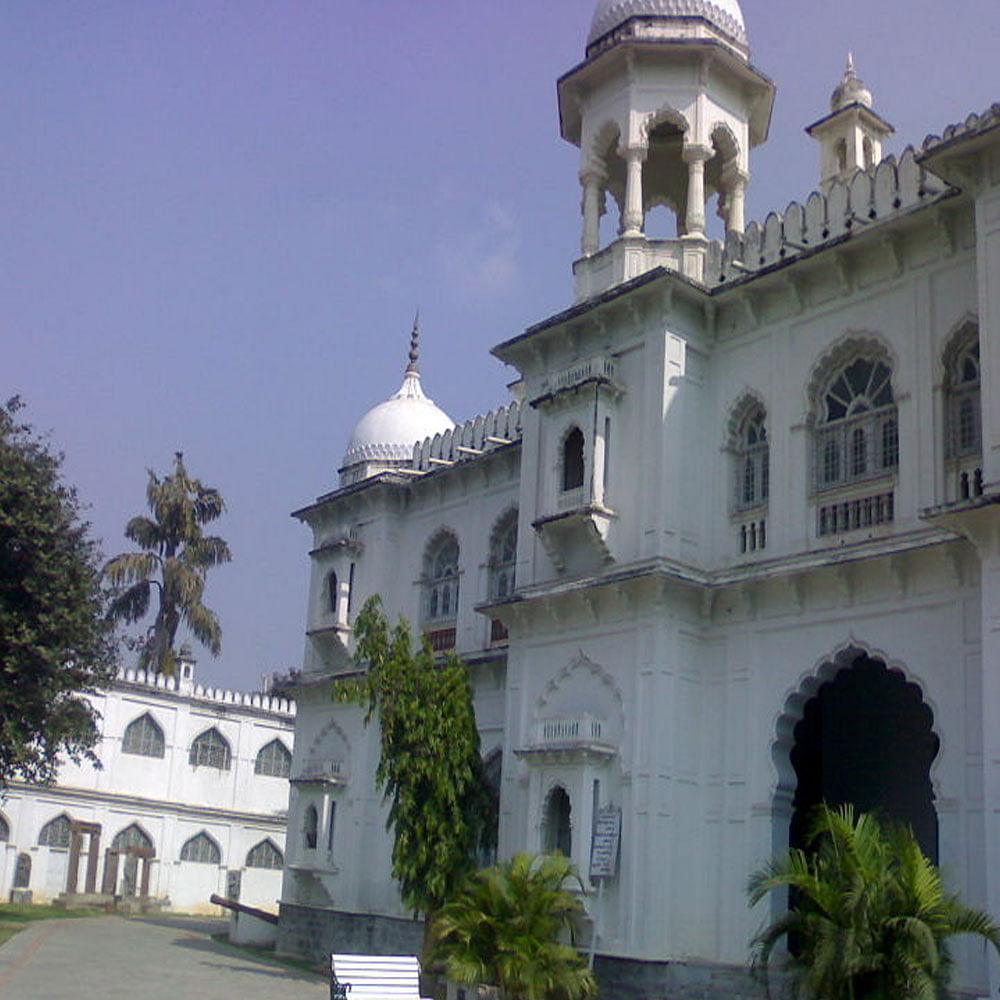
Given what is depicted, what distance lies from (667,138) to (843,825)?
12.5 metres

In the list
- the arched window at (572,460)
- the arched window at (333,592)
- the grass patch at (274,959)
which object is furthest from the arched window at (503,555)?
the grass patch at (274,959)

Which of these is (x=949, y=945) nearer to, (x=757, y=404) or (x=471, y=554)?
(x=757, y=404)

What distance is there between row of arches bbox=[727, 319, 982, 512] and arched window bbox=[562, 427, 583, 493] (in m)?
2.08

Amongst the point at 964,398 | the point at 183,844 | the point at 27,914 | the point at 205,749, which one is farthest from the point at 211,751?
the point at 964,398

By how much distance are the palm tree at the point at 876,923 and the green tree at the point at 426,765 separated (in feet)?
20.9

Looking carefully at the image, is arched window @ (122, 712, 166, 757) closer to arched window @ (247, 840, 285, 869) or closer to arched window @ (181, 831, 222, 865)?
arched window @ (181, 831, 222, 865)

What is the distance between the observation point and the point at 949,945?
12.8 meters

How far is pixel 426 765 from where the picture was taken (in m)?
17.4

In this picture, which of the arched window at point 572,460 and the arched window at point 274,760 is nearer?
the arched window at point 572,460

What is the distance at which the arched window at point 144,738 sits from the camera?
3716 centimetres

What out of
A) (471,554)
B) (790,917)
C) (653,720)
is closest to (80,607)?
(471,554)

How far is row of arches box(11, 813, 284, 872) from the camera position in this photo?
3562cm

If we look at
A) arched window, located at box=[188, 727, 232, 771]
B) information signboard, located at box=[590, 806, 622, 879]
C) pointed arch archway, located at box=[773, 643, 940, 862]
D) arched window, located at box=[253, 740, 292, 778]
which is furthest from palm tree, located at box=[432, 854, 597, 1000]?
arched window, located at box=[253, 740, 292, 778]

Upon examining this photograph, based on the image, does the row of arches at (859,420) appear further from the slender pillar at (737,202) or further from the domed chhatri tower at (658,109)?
the slender pillar at (737,202)
